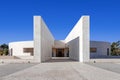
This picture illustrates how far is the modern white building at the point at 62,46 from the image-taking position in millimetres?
22625

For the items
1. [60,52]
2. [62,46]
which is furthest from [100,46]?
[60,52]

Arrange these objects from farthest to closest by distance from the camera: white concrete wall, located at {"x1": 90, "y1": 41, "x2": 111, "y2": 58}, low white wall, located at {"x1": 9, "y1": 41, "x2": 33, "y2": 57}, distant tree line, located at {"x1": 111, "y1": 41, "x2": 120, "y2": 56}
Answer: distant tree line, located at {"x1": 111, "y1": 41, "x2": 120, "y2": 56}, low white wall, located at {"x1": 9, "y1": 41, "x2": 33, "y2": 57}, white concrete wall, located at {"x1": 90, "y1": 41, "x2": 111, "y2": 58}

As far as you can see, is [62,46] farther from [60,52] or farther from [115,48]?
[115,48]

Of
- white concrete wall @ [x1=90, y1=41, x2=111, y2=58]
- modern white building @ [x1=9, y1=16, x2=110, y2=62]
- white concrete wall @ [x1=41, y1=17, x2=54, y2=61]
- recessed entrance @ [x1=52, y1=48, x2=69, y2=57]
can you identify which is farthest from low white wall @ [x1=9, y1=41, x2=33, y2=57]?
white concrete wall @ [x1=90, y1=41, x2=111, y2=58]

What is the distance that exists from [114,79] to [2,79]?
5224 millimetres

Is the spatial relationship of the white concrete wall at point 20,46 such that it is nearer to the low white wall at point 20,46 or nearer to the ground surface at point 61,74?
the low white wall at point 20,46

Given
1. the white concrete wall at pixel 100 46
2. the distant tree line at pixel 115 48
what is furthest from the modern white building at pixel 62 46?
the distant tree line at pixel 115 48

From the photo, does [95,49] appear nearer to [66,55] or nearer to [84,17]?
[66,55]

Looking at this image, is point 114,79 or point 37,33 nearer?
point 114,79

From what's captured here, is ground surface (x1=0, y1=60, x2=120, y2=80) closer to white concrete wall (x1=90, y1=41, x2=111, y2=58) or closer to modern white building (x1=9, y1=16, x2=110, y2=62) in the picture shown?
modern white building (x1=9, y1=16, x2=110, y2=62)

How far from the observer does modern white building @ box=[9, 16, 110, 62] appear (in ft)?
74.2

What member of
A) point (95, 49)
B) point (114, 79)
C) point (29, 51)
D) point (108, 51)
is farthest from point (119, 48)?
point (114, 79)

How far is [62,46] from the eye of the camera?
46.1 m

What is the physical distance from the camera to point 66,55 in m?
46.7
